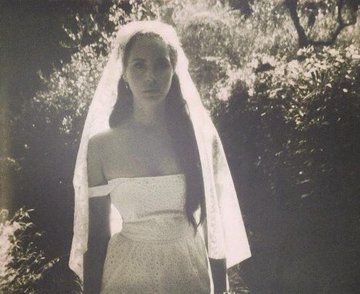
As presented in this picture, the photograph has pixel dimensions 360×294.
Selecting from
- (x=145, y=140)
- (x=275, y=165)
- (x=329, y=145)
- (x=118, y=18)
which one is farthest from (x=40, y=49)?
(x=329, y=145)

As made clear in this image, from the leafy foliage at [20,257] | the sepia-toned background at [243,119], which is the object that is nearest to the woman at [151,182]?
the sepia-toned background at [243,119]

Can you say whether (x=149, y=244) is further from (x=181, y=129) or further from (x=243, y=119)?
(x=243, y=119)

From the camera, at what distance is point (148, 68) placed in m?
1.14

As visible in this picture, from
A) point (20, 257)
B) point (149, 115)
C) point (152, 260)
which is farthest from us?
point (20, 257)

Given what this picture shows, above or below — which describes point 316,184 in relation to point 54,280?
above

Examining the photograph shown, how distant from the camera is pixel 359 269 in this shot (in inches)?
57.7

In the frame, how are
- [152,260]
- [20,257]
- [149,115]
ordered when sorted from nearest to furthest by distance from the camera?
[152,260] → [149,115] → [20,257]

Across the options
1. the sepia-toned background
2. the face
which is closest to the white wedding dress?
the face

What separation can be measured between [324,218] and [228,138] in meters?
0.51

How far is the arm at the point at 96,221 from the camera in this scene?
108 centimetres

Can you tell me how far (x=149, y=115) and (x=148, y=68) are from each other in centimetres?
15

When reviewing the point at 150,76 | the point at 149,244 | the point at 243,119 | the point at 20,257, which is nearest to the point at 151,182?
the point at 149,244

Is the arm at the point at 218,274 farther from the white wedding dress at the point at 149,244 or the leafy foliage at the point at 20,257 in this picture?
the leafy foliage at the point at 20,257

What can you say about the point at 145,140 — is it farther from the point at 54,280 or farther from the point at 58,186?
the point at 54,280
